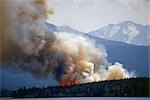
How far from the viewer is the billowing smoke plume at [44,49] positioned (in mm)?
3291

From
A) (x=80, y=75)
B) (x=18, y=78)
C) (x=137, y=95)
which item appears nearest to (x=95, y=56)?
(x=80, y=75)

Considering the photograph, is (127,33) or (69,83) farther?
(127,33)

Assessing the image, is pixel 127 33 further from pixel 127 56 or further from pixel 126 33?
pixel 127 56

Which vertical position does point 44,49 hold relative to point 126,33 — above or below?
below

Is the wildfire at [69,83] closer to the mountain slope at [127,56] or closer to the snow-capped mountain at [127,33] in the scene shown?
the mountain slope at [127,56]

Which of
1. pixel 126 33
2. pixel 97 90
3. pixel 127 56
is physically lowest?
pixel 97 90

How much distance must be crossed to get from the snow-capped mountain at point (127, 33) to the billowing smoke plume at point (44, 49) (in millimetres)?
164

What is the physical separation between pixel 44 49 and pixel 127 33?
35.0 inches

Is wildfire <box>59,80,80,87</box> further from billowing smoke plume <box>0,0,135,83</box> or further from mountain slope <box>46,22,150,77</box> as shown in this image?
mountain slope <box>46,22,150,77</box>

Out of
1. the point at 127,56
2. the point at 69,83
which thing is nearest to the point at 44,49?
the point at 69,83

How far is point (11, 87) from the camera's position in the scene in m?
3.27

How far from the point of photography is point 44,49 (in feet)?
11.0

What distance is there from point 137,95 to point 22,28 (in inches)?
53.2

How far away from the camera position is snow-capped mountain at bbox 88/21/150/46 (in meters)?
3.44
